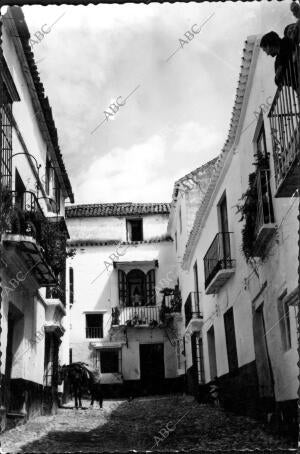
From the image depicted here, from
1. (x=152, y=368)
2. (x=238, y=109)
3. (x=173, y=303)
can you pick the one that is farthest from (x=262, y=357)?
(x=152, y=368)

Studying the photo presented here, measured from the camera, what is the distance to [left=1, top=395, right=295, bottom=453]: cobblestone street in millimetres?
8336

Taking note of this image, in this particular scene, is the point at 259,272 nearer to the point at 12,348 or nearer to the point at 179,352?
the point at 12,348

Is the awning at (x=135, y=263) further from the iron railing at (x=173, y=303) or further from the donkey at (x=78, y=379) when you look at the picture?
the donkey at (x=78, y=379)

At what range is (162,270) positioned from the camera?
1039 inches

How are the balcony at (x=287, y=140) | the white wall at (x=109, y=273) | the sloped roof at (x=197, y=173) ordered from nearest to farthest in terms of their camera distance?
the balcony at (x=287, y=140), the sloped roof at (x=197, y=173), the white wall at (x=109, y=273)

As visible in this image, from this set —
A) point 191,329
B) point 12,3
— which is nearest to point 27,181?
point 191,329

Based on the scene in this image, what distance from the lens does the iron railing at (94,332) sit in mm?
25234

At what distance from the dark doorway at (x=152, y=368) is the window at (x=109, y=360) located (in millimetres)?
1011

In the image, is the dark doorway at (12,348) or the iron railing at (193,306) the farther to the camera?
the iron railing at (193,306)

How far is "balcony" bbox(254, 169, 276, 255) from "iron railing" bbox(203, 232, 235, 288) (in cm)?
303

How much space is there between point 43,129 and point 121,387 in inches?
535

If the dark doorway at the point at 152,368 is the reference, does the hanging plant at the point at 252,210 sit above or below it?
above

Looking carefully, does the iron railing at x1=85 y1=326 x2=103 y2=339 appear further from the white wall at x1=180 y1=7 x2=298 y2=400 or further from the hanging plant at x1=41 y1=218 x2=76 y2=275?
the hanging plant at x1=41 y1=218 x2=76 y2=275

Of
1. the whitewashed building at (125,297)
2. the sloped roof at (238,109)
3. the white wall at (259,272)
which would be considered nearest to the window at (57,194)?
the sloped roof at (238,109)
